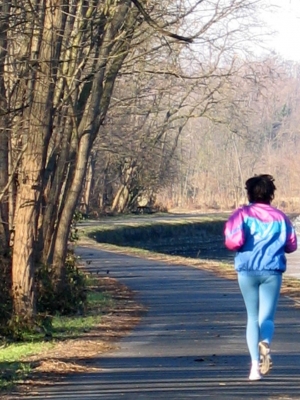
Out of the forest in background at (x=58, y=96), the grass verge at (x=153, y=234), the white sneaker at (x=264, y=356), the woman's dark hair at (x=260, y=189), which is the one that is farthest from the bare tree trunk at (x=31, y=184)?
the grass verge at (x=153, y=234)

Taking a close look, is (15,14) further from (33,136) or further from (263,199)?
(263,199)

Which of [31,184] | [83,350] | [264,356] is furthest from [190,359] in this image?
[31,184]

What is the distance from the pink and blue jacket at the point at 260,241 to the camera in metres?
8.20

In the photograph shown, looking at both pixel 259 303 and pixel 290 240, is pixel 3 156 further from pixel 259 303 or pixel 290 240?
pixel 290 240

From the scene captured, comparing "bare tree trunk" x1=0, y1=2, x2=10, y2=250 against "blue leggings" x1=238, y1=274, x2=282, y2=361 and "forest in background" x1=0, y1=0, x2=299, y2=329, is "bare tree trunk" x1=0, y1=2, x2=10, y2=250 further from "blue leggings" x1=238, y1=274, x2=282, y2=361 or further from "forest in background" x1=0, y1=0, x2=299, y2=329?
"blue leggings" x1=238, y1=274, x2=282, y2=361

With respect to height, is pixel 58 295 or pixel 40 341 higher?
pixel 58 295

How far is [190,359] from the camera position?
11.5 meters

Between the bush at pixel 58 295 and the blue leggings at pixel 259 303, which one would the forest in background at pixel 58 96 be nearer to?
the bush at pixel 58 295

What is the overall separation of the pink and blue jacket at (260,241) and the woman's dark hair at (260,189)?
0.68ft

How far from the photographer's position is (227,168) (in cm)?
9406

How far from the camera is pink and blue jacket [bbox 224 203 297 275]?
8.20m

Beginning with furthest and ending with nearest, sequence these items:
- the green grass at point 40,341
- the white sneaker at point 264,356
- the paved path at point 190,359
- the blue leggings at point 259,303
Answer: the green grass at point 40,341 < the paved path at point 190,359 < the blue leggings at point 259,303 < the white sneaker at point 264,356

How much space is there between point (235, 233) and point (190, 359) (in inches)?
143

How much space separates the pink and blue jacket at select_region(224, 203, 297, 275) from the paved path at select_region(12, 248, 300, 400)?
4.04 ft
